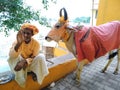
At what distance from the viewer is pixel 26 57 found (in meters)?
1.92

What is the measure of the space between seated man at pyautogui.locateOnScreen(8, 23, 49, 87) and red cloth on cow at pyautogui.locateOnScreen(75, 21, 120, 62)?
1.84ft

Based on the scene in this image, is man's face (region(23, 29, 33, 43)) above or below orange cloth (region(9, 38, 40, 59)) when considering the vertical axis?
above

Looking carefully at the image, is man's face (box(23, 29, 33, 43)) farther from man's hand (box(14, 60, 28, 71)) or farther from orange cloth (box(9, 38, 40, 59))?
man's hand (box(14, 60, 28, 71))

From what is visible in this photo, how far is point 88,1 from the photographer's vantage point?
3998mm

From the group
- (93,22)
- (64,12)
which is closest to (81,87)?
(64,12)

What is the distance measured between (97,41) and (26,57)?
3.22ft

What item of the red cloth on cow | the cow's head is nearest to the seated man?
the cow's head

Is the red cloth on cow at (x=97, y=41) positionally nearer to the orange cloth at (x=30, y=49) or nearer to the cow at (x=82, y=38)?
the cow at (x=82, y=38)

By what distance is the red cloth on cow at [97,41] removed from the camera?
2.16 meters

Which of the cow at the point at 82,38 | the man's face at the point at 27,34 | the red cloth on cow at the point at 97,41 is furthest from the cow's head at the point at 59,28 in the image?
the man's face at the point at 27,34

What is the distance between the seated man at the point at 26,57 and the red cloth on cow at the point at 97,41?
0.56m

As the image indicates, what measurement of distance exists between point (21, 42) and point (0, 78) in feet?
1.76

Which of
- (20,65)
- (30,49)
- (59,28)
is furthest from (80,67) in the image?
(20,65)

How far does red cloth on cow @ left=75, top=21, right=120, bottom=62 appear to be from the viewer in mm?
2162
